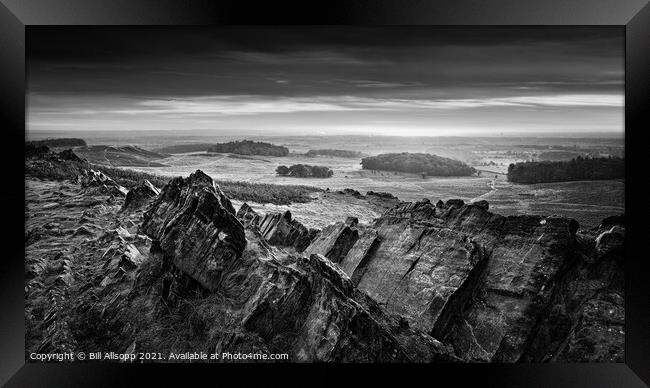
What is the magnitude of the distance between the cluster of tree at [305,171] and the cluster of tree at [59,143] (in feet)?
13.0

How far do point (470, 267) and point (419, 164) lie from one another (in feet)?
7.46

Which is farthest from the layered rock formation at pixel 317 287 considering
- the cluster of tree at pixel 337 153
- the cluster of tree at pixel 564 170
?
the cluster of tree at pixel 337 153

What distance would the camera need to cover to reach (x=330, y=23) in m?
7.72

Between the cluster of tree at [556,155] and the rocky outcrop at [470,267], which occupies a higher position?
the cluster of tree at [556,155]

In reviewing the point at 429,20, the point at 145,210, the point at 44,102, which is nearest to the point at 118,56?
the point at 44,102

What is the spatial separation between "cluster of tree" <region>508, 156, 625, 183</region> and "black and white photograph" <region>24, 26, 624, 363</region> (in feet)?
0.12

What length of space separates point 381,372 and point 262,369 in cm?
214

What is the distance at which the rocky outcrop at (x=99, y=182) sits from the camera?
877 centimetres

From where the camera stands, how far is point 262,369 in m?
7.88

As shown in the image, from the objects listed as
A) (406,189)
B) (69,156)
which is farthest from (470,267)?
(69,156)

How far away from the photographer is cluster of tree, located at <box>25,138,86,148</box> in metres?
8.21

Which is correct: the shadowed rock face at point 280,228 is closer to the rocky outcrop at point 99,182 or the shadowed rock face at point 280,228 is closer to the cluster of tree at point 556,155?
the rocky outcrop at point 99,182

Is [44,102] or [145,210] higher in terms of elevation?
[44,102]

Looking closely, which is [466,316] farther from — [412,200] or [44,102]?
[44,102]
